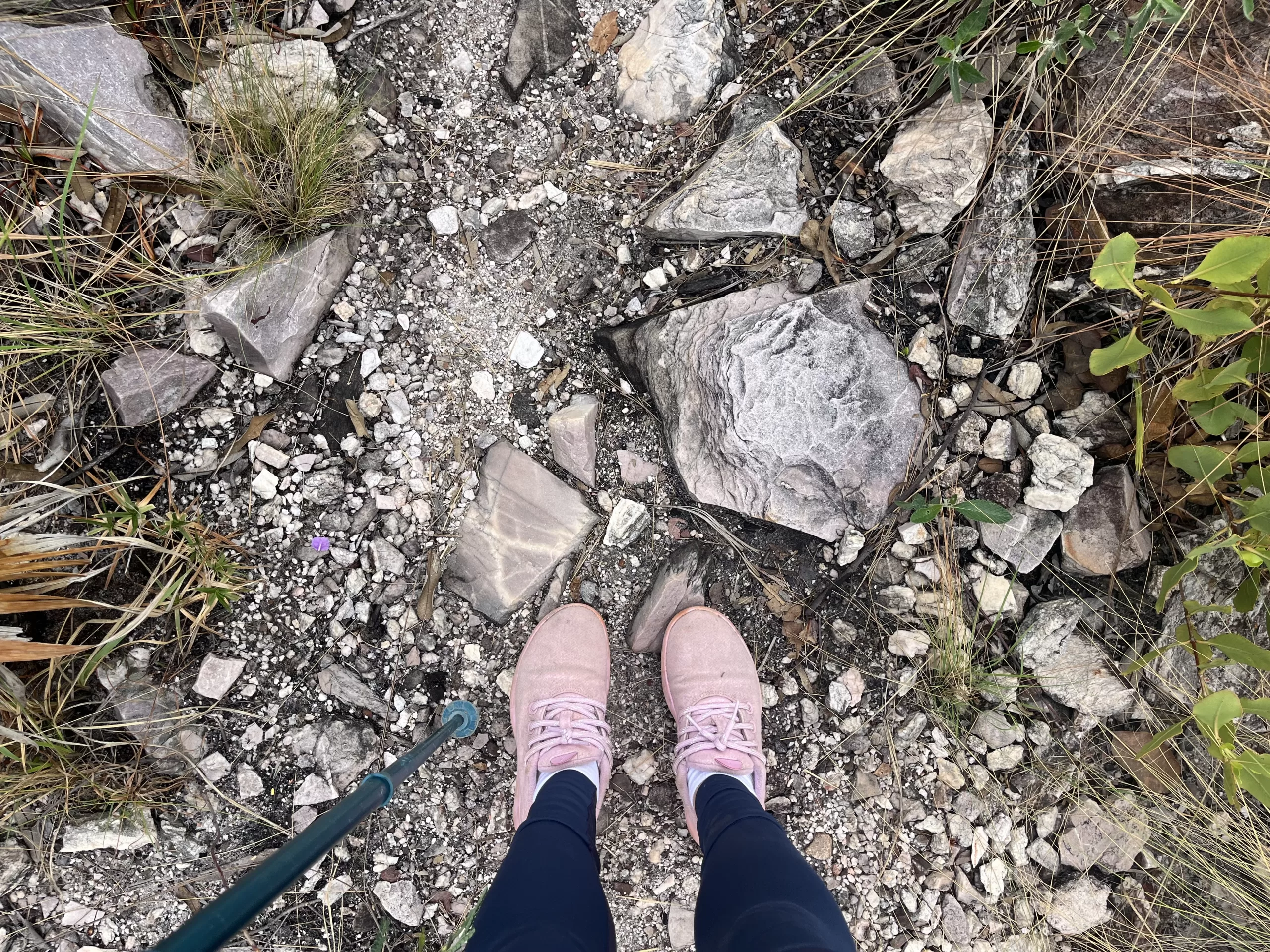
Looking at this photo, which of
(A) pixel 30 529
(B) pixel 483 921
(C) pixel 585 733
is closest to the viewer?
(B) pixel 483 921

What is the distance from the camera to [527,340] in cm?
179

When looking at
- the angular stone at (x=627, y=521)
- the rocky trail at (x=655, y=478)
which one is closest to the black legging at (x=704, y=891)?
the rocky trail at (x=655, y=478)

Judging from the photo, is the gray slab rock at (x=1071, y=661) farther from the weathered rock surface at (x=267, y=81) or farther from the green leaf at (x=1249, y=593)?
the weathered rock surface at (x=267, y=81)

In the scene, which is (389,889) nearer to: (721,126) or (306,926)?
(306,926)

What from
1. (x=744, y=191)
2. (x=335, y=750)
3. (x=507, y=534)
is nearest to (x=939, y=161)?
(x=744, y=191)

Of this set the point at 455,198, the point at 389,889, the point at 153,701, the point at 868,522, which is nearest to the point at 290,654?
the point at 153,701

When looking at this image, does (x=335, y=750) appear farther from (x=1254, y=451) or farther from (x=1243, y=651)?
(x=1254, y=451)

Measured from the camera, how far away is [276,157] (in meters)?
1.62

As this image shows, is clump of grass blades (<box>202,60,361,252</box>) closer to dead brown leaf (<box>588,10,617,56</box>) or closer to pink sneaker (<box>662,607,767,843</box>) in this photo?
dead brown leaf (<box>588,10,617,56</box>)

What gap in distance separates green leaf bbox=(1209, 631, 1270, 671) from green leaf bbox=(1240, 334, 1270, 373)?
555mm

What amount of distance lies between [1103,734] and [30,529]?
8.93 feet

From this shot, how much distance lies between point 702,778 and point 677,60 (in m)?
1.83

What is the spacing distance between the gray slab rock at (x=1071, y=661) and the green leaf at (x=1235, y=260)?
2.77 feet

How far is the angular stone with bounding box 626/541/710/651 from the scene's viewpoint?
71.6 inches
